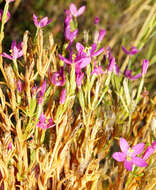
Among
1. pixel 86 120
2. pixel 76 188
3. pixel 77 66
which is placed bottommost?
pixel 76 188

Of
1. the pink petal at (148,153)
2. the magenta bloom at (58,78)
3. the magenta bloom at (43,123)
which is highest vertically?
the magenta bloom at (58,78)

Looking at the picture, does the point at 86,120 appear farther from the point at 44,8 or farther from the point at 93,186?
the point at 44,8

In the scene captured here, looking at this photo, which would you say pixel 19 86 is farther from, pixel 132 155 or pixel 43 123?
pixel 132 155

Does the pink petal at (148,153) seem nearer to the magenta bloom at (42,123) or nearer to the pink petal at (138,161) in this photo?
the pink petal at (138,161)

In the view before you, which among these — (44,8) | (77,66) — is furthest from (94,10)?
(77,66)

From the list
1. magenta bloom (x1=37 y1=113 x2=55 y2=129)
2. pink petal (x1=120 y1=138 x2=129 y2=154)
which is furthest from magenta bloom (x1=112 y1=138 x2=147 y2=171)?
magenta bloom (x1=37 y1=113 x2=55 y2=129)

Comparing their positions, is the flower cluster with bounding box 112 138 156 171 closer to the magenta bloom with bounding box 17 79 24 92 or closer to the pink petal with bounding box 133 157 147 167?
the pink petal with bounding box 133 157 147 167

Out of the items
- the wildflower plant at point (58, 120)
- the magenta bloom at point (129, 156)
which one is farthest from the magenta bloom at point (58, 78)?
the magenta bloom at point (129, 156)
